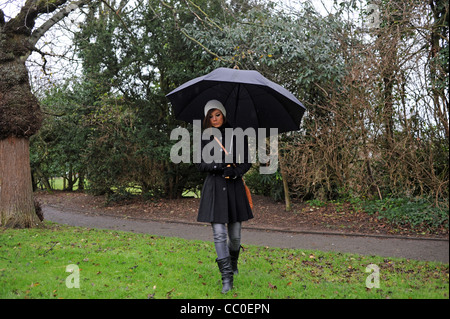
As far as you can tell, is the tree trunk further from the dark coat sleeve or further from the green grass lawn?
the dark coat sleeve

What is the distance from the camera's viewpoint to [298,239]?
8.09m

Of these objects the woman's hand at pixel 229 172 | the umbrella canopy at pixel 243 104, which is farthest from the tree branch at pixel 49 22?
the woman's hand at pixel 229 172

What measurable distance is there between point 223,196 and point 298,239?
412 cm

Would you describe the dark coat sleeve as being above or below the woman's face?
below

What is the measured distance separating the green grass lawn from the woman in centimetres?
50

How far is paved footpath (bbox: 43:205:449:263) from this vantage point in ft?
22.3

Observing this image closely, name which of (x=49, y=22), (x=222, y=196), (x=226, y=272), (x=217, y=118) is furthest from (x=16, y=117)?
(x=226, y=272)

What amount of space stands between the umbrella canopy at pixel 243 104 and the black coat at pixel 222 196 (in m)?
0.70

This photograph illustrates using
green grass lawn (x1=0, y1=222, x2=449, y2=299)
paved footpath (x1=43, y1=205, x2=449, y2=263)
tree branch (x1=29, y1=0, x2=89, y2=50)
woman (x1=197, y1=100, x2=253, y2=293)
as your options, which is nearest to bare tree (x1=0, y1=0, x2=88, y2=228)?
tree branch (x1=29, y1=0, x2=89, y2=50)

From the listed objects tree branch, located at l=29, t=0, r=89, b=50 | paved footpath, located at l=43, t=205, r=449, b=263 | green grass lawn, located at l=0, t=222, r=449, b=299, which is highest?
tree branch, located at l=29, t=0, r=89, b=50

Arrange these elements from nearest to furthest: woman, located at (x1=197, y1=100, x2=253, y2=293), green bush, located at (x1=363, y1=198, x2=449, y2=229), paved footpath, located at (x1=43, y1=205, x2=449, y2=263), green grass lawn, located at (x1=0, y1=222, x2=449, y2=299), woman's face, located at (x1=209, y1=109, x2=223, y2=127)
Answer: green grass lawn, located at (x1=0, y1=222, x2=449, y2=299) → woman, located at (x1=197, y1=100, x2=253, y2=293) → woman's face, located at (x1=209, y1=109, x2=223, y2=127) → paved footpath, located at (x1=43, y1=205, x2=449, y2=263) → green bush, located at (x1=363, y1=198, x2=449, y2=229)

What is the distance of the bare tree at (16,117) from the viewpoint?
8.23 meters

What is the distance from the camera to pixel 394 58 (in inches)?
345

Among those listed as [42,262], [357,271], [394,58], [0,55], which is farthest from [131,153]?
[357,271]
